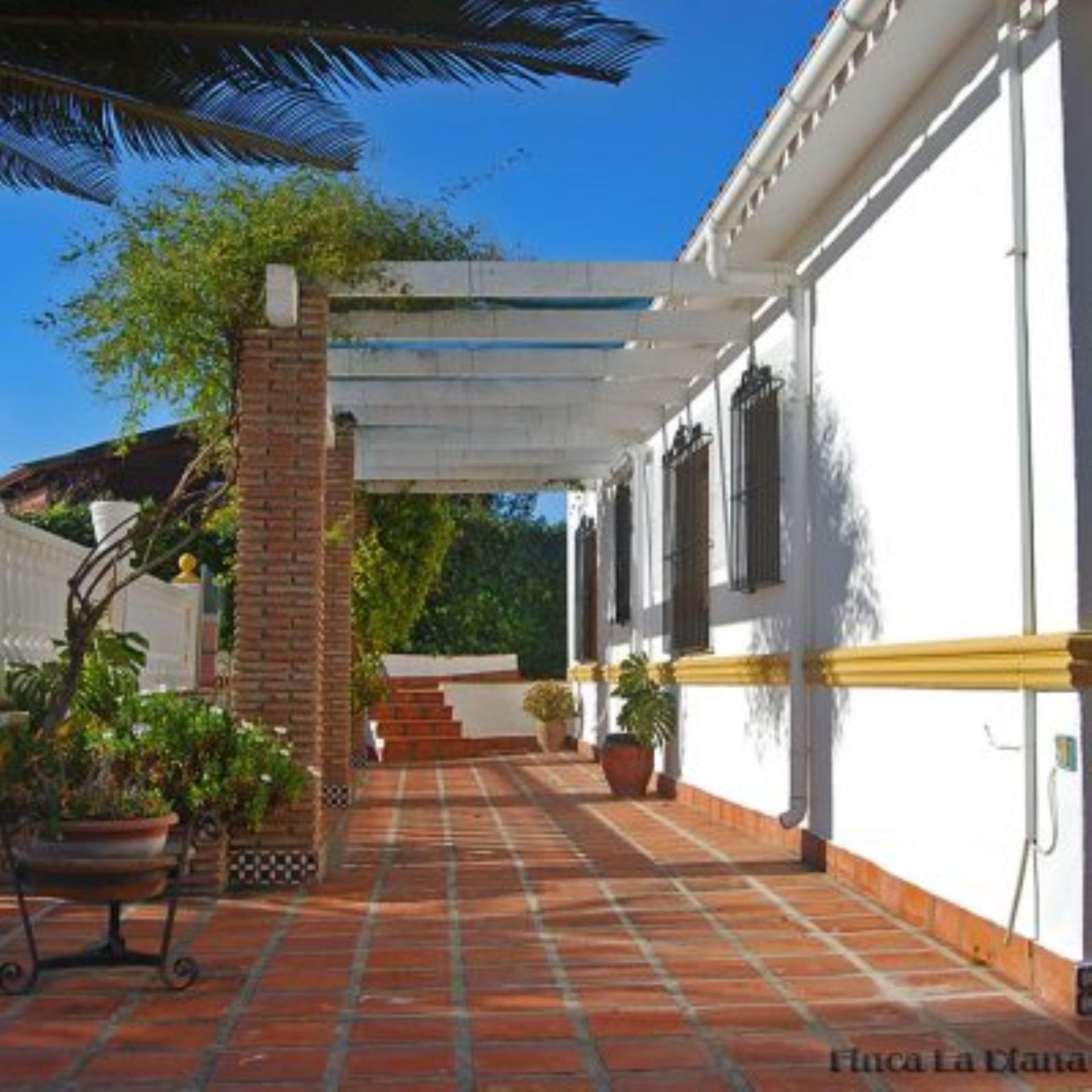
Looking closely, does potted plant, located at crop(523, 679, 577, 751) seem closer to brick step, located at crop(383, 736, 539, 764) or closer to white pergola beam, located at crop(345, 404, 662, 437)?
brick step, located at crop(383, 736, 539, 764)

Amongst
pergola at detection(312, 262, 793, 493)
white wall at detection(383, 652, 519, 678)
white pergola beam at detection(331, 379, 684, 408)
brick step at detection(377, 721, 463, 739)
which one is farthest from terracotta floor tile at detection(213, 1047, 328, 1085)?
white wall at detection(383, 652, 519, 678)

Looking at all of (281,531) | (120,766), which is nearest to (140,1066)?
(120,766)

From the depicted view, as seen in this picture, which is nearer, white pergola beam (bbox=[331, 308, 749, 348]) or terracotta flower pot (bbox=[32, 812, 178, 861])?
terracotta flower pot (bbox=[32, 812, 178, 861])

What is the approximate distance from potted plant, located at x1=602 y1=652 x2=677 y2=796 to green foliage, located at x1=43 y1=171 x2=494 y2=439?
5038 millimetres

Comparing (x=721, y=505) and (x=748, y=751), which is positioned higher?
(x=721, y=505)

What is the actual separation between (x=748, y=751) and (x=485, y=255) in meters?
3.54

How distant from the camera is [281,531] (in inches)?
304

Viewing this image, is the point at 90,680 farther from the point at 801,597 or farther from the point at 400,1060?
the point at 400,1060

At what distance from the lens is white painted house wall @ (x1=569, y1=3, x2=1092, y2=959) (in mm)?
4945

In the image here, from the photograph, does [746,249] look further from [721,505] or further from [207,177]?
[207,177]

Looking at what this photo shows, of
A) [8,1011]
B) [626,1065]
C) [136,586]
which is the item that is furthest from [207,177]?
[626,1065]

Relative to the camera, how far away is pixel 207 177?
772 centimetres

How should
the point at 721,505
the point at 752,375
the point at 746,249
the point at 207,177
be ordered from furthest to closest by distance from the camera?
the point at 721,505, the point at 752,375, the point at 746,249, the point at 207,177

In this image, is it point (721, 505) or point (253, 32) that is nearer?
point (253, 32)
